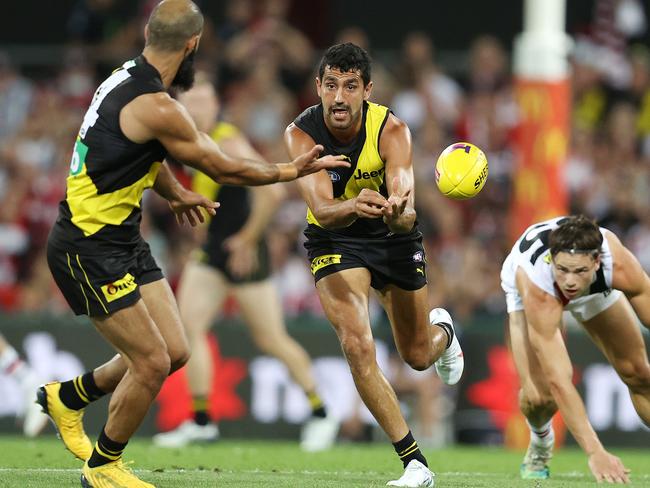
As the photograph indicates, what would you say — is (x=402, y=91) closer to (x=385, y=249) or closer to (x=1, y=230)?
(x=1, y=230)

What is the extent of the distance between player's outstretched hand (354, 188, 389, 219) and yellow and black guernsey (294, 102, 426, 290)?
702mm

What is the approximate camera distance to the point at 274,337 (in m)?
11.4

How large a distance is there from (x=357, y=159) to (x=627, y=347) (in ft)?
7.23

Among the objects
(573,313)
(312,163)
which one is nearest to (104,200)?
(312,163)

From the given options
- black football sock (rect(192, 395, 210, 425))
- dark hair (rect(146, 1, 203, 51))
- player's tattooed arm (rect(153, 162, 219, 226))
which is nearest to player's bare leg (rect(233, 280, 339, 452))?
black football sock (rect(192, 395, 210, 425))

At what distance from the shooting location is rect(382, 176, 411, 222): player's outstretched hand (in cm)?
727

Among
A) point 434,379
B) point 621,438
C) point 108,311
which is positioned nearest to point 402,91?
point 434,379

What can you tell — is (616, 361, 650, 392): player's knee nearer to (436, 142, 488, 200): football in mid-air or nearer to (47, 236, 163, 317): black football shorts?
(436, 142, 488, 200): football in mid-air

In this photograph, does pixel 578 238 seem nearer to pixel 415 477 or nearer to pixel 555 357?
pixel 555 357

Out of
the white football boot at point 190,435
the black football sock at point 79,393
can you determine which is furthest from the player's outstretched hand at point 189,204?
the white football boot at point 190,435

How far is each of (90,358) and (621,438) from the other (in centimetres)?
543

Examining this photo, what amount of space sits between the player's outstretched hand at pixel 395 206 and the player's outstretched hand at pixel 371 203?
28 mm

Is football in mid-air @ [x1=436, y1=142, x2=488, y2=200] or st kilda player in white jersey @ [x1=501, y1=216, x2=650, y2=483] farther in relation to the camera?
football in mid-air @ [x1=436, y1=142, x2=488, y2=200]

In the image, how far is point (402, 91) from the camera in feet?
52.9
